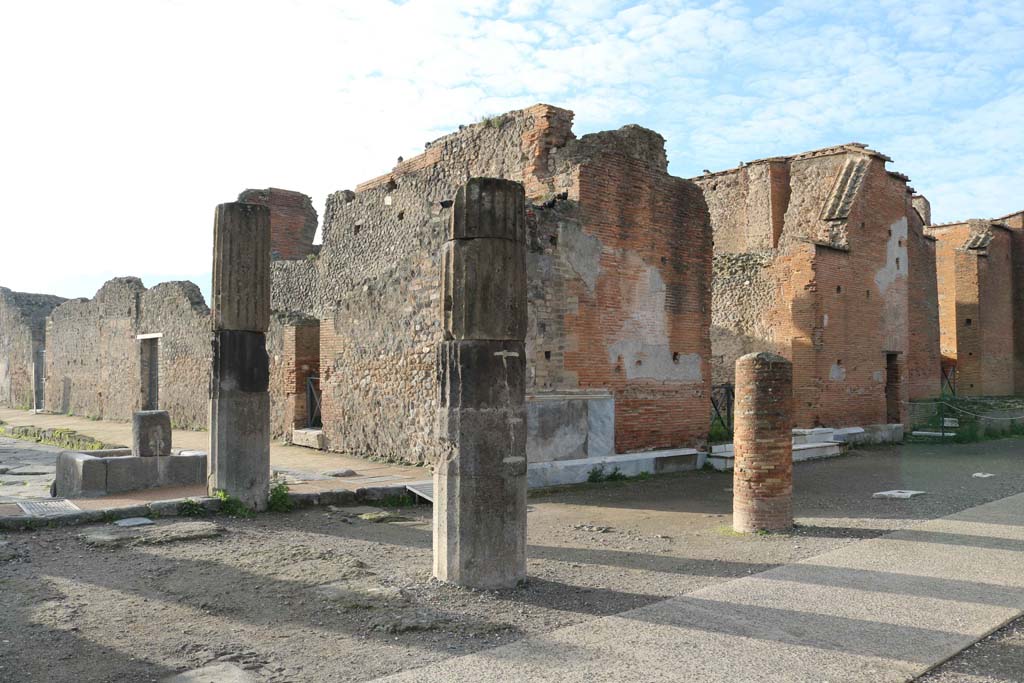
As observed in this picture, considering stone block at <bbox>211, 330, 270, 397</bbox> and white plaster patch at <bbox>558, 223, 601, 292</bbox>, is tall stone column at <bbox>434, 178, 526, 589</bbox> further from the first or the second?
white plaster patch at <bbox>558, 223, 601, 292</bbox>

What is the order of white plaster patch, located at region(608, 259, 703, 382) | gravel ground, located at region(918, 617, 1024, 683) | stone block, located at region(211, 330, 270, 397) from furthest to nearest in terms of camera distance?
white plaster patch, located at region(608, 259, 703, 382) < stone block, located at region(211, 330, 270, 397) < gravel ground, located at region(918, 617, 1024, 683)

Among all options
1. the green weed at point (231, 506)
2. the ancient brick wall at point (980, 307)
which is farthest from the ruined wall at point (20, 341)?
the ancient brick wall at point (980, 307)

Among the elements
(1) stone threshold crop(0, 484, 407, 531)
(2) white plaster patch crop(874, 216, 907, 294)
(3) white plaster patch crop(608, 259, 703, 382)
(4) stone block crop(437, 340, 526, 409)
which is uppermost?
(2) white plaster patch crop(874, 216, 907, 294)

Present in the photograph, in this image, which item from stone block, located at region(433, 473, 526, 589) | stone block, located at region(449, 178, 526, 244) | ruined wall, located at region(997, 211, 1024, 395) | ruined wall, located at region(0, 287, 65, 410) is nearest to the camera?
stone block, located at region(433, 473, 526, 589)

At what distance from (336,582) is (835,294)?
12711 mm

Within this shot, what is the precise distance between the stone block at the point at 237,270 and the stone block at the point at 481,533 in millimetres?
4006

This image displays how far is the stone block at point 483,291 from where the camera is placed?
17.8 ft

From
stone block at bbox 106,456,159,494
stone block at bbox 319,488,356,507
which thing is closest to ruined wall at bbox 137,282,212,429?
stone block at bbox 106,456,159,494

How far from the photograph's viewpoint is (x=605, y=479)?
34.0 ft

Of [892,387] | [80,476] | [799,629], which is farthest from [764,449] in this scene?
[892,387]

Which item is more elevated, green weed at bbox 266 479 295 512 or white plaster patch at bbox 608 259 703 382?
white plaster patch at bbox 608 259 703 382

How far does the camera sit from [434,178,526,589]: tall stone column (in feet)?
17.2

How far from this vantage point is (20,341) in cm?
2820

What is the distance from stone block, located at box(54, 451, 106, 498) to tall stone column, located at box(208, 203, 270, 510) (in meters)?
1.62
